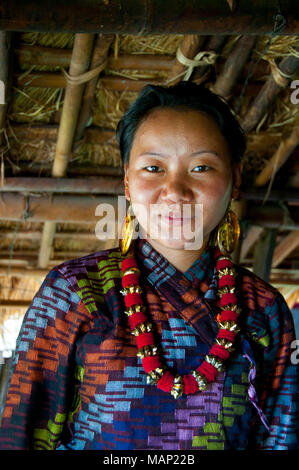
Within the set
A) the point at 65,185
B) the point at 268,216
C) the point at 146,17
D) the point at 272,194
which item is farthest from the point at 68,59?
the point at 268,216

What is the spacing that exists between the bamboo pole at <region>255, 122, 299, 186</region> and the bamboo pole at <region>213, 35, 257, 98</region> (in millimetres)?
590

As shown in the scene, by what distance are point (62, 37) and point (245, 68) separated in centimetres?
90

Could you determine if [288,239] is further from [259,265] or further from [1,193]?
[1,193]

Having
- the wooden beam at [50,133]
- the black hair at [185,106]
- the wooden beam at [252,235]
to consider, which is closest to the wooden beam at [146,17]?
the black hair at [185,106]

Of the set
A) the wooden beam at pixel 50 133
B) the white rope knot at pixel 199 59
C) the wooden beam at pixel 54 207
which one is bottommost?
the wooden beam at pixel 54 207

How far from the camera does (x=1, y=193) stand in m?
3.26

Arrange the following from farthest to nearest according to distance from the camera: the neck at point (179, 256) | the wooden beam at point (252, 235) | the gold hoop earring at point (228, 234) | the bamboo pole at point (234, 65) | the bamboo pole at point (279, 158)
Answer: the wooden beam at point (252, 235) → the bamboo pole at point (279, 158) → the bamboo pole at point (234, 65) → the gold hoop earring at point (228, 234) → the neck at point (179, 256)

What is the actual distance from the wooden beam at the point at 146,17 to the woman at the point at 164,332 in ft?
0.74

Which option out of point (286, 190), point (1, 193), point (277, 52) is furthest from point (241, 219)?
point (1, 193)

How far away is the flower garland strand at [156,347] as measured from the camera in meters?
1.21

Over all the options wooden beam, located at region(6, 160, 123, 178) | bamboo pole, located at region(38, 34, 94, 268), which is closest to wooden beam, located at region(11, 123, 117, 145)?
bamboo pole, located at region(38, 34, 94, 268)

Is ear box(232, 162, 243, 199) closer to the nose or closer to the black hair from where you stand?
the black hair

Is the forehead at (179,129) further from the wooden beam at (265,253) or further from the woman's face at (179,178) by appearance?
the wooden beam at (265,253)

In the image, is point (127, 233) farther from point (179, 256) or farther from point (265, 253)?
point (265, 253)
